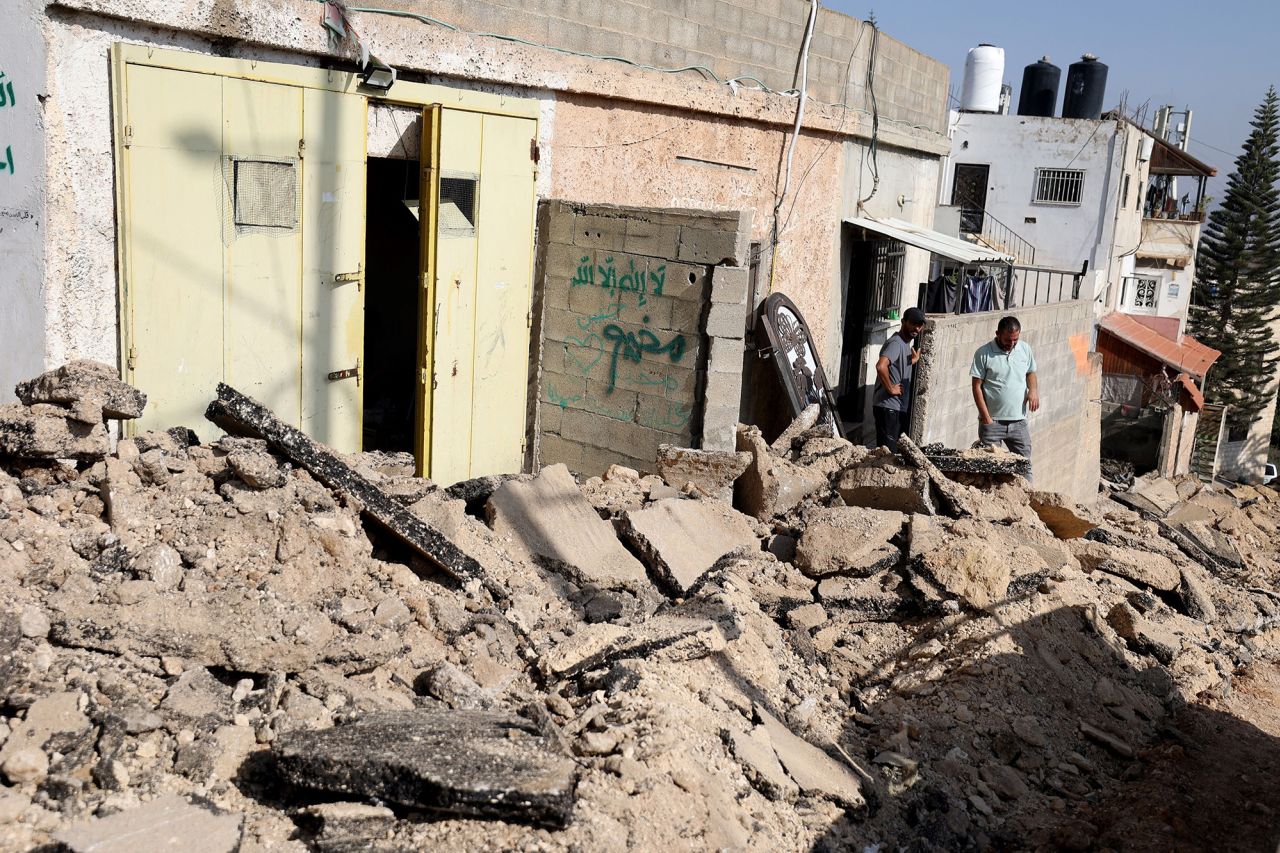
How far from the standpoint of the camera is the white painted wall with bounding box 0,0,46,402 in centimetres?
461

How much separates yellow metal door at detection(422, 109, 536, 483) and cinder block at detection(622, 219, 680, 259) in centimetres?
65

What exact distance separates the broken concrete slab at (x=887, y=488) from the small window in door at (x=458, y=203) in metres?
2.77

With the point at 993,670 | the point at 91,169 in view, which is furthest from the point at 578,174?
the point at 993,670

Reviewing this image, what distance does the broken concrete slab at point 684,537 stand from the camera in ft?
18.8

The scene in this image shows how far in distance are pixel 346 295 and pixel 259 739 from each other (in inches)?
125

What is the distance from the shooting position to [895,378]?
8703mm

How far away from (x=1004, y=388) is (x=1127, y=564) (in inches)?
64.9

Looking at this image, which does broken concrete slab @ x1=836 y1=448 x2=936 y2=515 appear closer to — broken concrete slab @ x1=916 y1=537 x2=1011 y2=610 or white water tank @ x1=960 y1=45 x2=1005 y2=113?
broken concrete slab @ x1=916 y1=537 x2=1011 y2=610

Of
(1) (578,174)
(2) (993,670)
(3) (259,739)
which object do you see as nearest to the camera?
(3) (259,739)

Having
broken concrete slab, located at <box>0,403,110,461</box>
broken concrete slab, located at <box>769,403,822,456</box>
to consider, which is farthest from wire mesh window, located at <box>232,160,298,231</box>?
broken concrete slab, located at <box>769,403,822,456</box>

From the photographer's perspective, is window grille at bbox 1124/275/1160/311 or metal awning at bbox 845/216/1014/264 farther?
window grille at bbox 1124/275/1160/311

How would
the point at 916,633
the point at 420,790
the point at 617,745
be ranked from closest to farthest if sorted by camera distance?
the point at 420,790
the point at 617,745
the point at 916,633

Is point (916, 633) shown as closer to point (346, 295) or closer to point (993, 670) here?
point (993, 670)

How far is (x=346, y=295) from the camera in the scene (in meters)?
6.24
